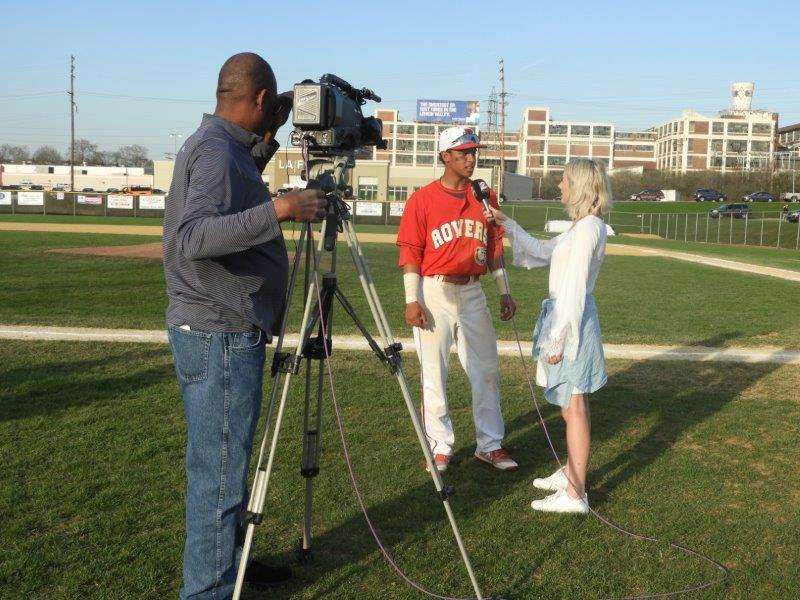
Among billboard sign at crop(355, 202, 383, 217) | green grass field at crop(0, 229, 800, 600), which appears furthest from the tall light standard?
green grass field at crop(0, 229, 800, 600)

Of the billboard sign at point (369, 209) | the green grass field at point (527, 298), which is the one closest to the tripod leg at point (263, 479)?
the green grass field at point (527, 298)

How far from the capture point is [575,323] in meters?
4.45

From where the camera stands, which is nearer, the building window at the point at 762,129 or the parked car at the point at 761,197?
the parked car at the point at 761,197

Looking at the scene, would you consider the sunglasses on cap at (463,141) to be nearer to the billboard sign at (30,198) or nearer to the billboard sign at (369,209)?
the billboard sign at (369,209)

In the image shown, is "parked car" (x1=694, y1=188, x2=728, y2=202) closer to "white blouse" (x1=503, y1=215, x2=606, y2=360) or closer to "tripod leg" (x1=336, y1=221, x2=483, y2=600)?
"white blouse" (x1=503, y1=215, x2=606, y2=360)

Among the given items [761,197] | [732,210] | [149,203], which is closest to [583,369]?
[149,203]

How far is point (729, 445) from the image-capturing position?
5.88 m

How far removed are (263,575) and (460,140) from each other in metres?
2.87

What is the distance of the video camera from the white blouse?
1.49 meters

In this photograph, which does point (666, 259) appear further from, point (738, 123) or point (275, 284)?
point (738, 123)

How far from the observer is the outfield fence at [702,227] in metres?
44.6

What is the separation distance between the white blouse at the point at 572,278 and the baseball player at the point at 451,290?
0.77 metres

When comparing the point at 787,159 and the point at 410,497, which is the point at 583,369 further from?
the point at 787,159

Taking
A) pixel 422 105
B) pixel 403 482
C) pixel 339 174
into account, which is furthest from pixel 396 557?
pixel 422 105
